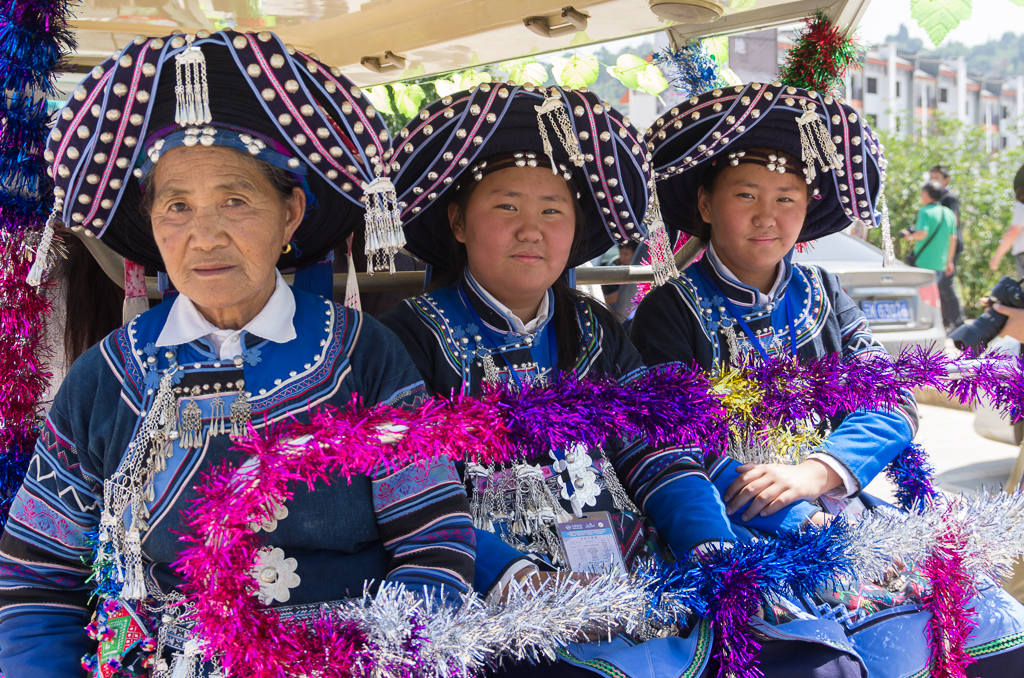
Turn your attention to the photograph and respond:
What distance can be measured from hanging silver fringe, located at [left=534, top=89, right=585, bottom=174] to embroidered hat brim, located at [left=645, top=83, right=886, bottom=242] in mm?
480

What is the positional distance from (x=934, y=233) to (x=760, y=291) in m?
6.95

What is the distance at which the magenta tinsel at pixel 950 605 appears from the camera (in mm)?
1586

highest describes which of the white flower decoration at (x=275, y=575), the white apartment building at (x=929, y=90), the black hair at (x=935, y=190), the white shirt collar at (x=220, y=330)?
the white apartment building at (x=929, y=90)

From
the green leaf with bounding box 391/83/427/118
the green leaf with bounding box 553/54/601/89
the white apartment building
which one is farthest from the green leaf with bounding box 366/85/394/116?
the white apartment building

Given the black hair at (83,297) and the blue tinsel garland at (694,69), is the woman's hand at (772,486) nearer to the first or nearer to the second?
the blue tinsel garland at (694,69)

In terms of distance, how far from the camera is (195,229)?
152 cm

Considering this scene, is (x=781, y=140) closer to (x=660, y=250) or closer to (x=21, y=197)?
(x=660, y=250)

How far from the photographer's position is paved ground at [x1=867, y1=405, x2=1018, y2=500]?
4.91m

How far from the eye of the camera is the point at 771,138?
228cm

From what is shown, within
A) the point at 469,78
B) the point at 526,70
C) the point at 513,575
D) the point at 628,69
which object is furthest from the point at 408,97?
the point at 513,575

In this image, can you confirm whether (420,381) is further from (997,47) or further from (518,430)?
(997,47)

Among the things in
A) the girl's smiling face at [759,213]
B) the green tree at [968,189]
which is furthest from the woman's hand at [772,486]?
the green tree at [968,189]

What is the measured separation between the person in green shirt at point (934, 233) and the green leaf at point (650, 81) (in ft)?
20.3

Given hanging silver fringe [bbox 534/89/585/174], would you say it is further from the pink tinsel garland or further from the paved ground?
the paved ground
